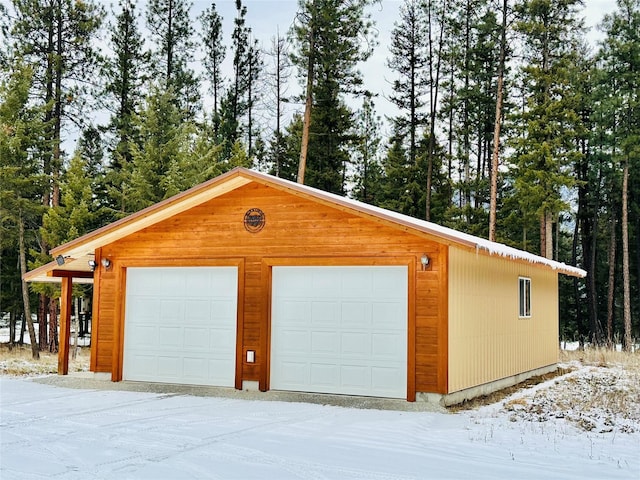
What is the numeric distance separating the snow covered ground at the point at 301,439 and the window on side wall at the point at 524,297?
10.4 ft

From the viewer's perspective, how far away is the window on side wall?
1363cm

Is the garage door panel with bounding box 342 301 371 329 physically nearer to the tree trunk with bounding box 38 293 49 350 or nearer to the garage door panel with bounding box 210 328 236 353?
the garage door panel with bounding box 210 328 236 353

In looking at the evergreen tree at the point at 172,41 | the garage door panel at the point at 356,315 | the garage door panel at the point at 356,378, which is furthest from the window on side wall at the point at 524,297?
the evergreen tree at the point at 172,41

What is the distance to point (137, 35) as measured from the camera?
83.0 ft

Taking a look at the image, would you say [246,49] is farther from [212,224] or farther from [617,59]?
[212,224]

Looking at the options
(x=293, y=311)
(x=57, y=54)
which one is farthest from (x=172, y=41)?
(x=293, y=311)

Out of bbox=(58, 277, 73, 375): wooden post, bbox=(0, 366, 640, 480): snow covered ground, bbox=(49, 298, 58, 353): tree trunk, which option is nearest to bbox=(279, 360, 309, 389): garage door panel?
bbox=(0, 366, 640, 480): snow covered ground

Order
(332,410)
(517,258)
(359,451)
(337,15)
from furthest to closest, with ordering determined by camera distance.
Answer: (337,15)
(517,258)
(332,410)
(359,451)

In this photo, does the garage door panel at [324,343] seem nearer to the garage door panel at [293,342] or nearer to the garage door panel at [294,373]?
the garage door panel at [293,342]

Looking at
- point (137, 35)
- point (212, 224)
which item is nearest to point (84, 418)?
point (212, 224)

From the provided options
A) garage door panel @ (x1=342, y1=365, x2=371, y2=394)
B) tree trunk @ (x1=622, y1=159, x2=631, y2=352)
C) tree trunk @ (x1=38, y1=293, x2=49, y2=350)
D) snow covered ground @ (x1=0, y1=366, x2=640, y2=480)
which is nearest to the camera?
snow covered ground @ (x1=0, y1=366, x2=640, y2=480)

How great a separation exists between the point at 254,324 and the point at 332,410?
7.91 ft

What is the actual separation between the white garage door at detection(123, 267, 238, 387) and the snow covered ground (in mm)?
1051

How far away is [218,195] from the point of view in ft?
38.2
